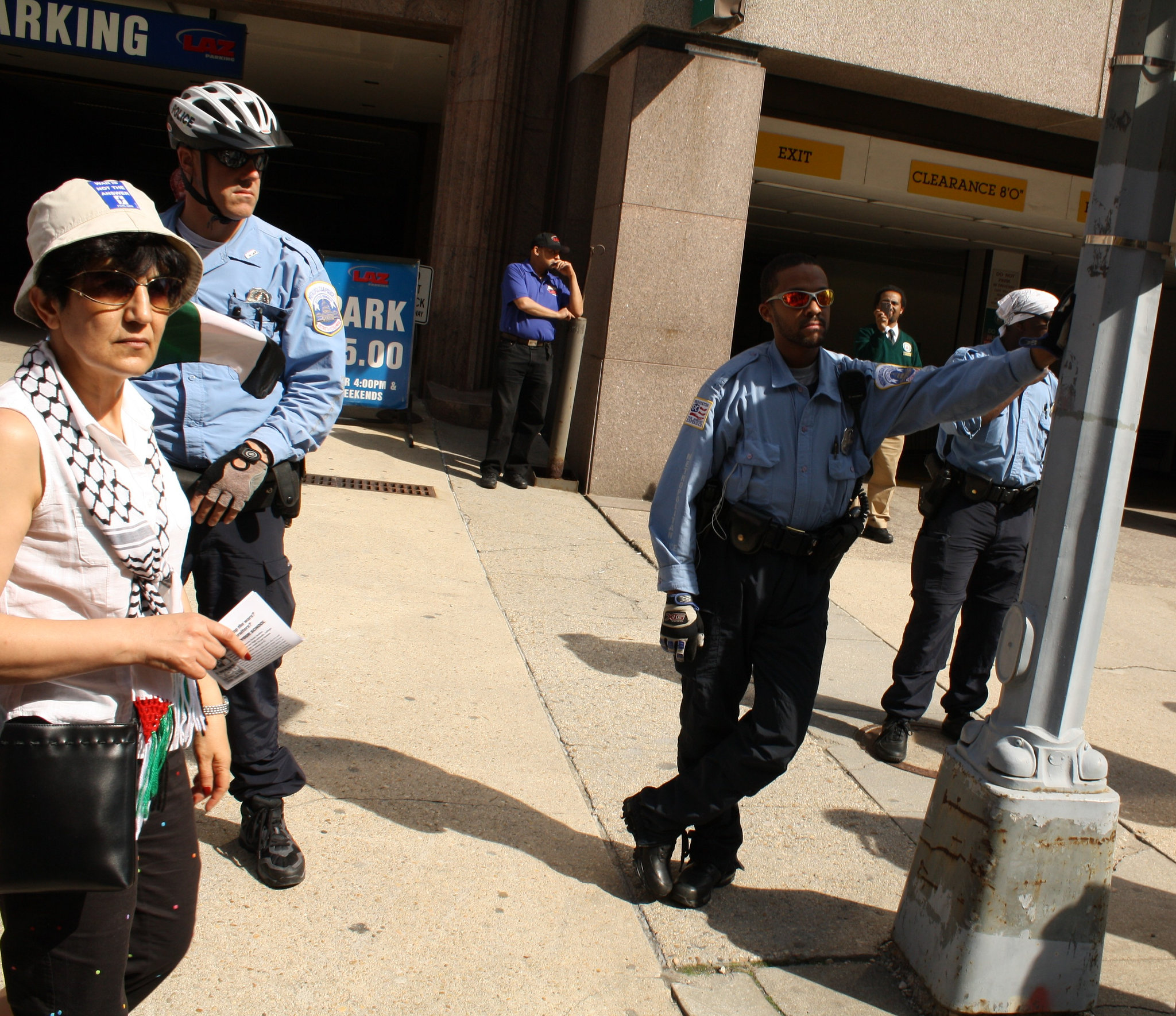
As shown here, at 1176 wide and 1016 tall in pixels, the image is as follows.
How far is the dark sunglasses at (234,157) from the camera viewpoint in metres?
2.85

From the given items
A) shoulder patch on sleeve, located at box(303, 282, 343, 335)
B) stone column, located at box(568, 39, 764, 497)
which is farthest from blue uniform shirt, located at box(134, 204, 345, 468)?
stone column, located at box(568, 39, 764, 497)

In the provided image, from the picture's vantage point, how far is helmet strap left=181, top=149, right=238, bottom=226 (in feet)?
9.45

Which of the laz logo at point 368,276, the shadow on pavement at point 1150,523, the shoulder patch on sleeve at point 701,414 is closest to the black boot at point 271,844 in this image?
the shoulder patch on sleeve at point 701,414

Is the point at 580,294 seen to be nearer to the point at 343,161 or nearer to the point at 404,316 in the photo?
the point at 404,316

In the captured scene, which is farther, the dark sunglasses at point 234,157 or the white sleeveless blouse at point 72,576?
the dark sunglasses at point 234,157

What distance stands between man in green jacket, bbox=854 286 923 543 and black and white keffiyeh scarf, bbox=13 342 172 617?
281 inches

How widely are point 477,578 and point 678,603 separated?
10.1 feet

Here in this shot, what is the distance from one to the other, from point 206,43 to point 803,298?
9.80 m

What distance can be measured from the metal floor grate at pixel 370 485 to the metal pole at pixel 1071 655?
544 cm

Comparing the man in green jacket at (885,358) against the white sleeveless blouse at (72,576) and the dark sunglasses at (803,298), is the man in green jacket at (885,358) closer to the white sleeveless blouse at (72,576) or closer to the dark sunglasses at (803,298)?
the dark sunglasses at (803,298)

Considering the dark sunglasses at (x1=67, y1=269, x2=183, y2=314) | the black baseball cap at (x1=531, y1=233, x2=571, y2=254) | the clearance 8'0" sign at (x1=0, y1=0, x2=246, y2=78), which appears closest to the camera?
the dark sunglasses at (x1=67, y1=269, x2=183, y2=314)

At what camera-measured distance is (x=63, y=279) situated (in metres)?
1.77

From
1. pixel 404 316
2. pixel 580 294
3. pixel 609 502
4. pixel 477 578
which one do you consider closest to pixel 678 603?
pixel 477 578

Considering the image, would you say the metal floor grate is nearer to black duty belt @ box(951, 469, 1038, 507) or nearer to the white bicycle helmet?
black duty belt @ box(951, 469, 1038, 507)
